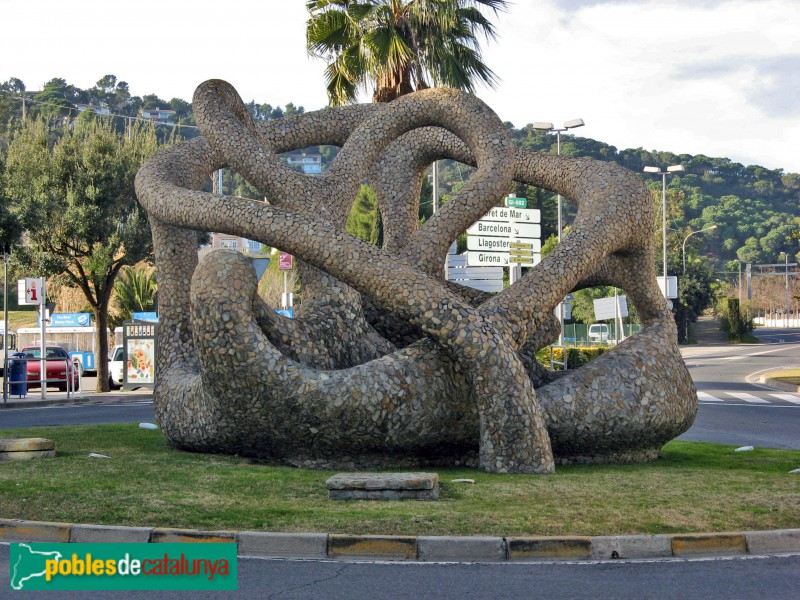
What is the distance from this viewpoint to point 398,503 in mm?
9500

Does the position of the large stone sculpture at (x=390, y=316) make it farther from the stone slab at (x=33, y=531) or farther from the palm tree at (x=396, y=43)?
the palm tree at (x=396, y=43)

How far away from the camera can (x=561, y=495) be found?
9891 millimetres

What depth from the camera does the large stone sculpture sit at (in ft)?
37.9

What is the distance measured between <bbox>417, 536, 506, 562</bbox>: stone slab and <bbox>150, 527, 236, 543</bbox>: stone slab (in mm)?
1487

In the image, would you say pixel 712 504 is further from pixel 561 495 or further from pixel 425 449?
pixel 425 449

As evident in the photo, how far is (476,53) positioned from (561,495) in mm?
16316

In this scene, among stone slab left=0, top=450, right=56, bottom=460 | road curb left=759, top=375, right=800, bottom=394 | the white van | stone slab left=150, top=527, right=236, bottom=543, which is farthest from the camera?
the white van

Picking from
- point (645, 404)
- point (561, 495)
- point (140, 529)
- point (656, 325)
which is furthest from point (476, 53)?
point (140, 529)

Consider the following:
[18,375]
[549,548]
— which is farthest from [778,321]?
[549,548]

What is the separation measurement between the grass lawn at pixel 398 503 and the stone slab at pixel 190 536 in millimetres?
306

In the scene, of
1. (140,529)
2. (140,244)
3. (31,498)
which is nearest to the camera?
(140,529)

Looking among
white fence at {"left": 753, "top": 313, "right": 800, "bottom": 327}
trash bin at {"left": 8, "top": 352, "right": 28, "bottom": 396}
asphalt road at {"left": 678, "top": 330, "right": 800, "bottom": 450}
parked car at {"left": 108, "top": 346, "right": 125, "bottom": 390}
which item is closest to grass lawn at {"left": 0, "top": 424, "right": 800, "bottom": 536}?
asphalt road at {"left": 678, "top": 330, "right": 800, "bottom": 450}

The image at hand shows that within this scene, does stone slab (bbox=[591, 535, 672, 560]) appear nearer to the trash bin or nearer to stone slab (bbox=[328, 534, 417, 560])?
stone slab (bbox=[328, 534, 417, 560])

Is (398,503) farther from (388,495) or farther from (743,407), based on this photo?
(743,407)
